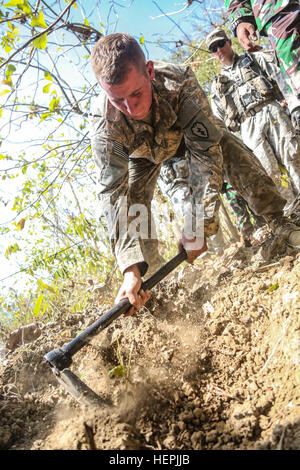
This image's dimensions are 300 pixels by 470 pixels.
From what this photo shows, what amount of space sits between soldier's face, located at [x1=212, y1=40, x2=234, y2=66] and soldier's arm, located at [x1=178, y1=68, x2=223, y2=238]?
5.71ft

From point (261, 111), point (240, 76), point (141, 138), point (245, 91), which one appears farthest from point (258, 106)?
point (141, 138)

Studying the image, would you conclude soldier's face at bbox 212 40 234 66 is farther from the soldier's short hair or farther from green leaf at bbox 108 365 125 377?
green leaf at bbox 108 365 125 377

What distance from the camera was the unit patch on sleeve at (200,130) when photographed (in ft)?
6.63

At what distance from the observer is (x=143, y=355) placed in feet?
5.64

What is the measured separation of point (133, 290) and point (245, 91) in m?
2.79

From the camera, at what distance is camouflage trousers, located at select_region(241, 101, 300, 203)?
3.07 metres

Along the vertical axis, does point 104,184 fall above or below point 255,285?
above

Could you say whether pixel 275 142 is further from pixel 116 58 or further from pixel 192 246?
pixel 116 58

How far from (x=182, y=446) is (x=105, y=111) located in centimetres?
187

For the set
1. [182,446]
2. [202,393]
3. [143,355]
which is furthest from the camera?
[143,355]

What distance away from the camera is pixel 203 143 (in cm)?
202

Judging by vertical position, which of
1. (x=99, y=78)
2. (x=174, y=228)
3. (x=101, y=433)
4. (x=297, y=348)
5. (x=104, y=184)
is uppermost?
(x=99, y=78)
